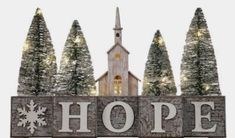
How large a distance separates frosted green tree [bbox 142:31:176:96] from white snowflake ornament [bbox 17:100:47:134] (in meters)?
1.96

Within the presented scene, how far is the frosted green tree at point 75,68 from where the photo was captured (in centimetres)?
1436

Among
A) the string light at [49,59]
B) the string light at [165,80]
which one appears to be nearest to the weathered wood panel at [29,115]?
the string light at [49,59]

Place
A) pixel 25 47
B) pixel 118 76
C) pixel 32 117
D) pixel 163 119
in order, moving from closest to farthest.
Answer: pixel 163 119 < pixel 32 117 < pixel 118 76 < pixel 25 47

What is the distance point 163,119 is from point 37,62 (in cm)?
262

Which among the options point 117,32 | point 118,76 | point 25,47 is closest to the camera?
point 118,76

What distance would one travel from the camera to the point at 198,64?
47.4 ft

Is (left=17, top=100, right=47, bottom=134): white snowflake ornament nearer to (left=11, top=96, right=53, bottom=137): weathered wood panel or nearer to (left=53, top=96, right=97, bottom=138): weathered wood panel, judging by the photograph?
(left=11, top=96, right=53, bottom=137): weathered wood panel

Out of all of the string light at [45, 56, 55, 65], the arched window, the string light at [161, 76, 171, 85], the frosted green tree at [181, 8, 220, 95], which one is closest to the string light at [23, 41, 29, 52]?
the string light at [45, 56, 55, 65]

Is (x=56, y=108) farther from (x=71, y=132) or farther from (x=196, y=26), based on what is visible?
(x=196, y=26)

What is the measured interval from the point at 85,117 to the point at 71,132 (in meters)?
0.38

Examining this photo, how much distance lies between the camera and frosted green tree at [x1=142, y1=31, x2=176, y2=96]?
563 inches

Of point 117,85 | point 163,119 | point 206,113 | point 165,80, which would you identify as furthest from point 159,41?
point 206,113

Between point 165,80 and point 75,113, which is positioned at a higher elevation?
point 165,80

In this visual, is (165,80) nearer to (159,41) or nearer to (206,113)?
(159,41)
